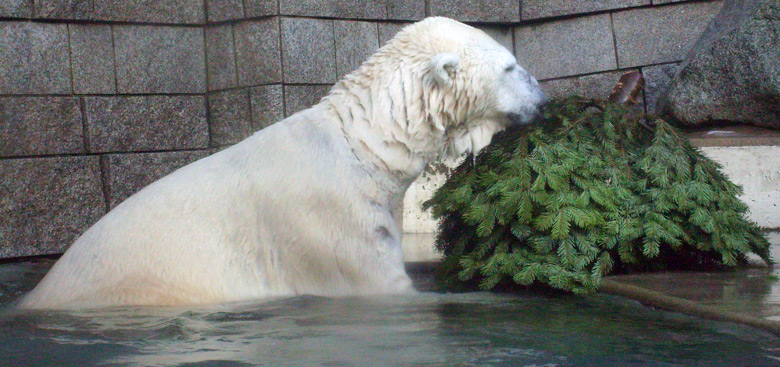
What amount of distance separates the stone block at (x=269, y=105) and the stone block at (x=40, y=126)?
1.33 meters

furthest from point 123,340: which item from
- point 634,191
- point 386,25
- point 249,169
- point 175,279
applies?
point 386,25

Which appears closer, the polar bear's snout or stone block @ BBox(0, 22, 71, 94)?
the polar bear's snout

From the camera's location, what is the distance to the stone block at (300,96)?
6.73 m

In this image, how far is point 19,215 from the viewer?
243 inches

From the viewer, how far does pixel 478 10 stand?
26.1 ft

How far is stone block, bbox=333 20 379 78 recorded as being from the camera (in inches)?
277

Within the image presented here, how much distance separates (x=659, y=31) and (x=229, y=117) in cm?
399

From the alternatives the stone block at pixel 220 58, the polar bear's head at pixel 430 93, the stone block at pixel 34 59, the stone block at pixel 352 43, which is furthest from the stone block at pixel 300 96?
the polar bear's head at pixel 430 93

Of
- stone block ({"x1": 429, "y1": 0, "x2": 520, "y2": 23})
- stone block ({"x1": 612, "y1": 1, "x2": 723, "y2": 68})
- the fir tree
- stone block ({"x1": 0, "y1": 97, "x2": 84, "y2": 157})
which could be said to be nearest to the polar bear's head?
the fir tree

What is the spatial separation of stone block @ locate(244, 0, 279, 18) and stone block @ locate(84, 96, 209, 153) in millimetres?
837

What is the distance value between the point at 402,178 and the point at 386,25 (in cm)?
365

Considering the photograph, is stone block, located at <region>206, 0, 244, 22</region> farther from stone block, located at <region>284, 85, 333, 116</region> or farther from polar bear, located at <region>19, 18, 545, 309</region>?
polar bear, located at <region>19, 18, 545, 309</region>

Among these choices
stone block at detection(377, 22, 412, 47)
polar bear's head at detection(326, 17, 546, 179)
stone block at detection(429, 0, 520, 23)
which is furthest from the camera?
stone block at detection(429, 0, 520, 23)

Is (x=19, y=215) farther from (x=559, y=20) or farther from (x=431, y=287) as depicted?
(x=559, y=20)
